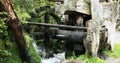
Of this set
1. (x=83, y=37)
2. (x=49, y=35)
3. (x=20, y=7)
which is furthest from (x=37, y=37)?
(x=20, y=7)

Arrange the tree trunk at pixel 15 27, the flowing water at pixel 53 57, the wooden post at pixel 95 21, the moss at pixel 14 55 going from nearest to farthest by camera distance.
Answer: the tree trunk at pixel 15 27
the moss at pixel 14 55
the wooden post at pixel 95 21
the flowing water at pixel 53 57

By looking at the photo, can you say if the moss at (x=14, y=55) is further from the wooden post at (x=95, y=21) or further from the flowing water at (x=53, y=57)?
the flowing water at (x=53, y=57)

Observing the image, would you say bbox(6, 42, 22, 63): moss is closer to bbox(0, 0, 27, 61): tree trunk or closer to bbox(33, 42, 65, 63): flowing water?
bbox(0, 0, 27, 61): tree trunk

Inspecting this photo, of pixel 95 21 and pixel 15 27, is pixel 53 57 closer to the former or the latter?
pixel 95 21

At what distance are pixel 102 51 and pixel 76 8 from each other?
2301mm

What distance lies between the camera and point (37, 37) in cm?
1346

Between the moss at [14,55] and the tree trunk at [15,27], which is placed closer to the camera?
the tree trunk at [15,27]

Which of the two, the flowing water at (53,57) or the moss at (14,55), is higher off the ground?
the moss at (14,55)

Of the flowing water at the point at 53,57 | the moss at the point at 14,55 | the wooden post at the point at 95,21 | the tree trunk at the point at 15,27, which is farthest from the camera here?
the flowing water at the point at 53,57

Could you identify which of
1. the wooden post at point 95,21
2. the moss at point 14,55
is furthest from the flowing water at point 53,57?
the moss at point 14,55

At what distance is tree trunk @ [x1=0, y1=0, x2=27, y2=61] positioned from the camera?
6938mm

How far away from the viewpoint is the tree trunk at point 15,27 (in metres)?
6.94

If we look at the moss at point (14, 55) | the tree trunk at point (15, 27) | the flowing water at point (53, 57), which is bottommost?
the flowing water at point (53, 57)

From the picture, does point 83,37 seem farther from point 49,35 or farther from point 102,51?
point 49,35
